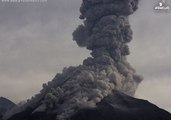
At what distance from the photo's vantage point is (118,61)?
5891 inches

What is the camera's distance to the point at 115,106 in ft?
531

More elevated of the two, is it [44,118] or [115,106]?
[115,106]

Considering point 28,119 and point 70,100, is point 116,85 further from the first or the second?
point 28,119

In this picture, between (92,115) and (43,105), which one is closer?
(92,115)

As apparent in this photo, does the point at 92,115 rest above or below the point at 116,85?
below

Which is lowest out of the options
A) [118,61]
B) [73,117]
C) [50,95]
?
[73,117]

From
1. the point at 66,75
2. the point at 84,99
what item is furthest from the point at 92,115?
the point at 66,75

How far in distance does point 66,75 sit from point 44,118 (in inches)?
1012

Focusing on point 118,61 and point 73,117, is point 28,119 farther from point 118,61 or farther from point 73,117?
point 118,61

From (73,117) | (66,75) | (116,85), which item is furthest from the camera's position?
(66,75)

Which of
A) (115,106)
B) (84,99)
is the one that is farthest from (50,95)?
(115,106)

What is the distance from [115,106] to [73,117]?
2247 centimetres

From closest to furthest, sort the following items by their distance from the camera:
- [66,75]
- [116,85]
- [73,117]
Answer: [73,117]
[116,85]
[66,75]

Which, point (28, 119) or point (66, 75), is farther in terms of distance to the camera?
point (66, 75)
